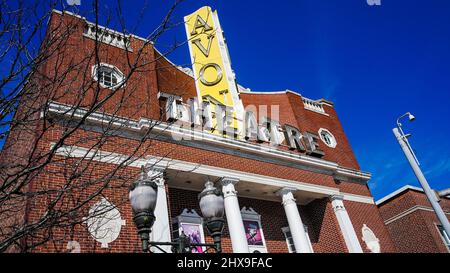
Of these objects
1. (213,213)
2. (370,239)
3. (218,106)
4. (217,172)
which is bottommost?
(213,213)

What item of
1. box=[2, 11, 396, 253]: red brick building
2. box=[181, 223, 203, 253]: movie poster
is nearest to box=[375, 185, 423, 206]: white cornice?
box=[2, 11, 396, 253]: red brick building

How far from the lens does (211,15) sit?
1838 cm

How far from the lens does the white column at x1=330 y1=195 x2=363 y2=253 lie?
1512cm

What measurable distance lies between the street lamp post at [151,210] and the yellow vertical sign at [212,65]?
9.82m

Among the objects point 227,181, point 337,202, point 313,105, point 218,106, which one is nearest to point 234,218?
point 227,181

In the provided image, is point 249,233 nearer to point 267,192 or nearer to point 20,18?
point 267,192

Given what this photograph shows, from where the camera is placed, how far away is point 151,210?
211 inches

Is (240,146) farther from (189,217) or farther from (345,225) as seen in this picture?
(345,225)

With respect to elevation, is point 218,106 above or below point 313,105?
below

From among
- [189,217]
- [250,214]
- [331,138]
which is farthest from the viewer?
[331,138]

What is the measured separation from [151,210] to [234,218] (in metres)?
7.21
